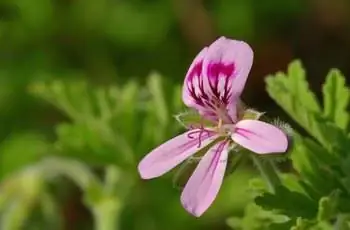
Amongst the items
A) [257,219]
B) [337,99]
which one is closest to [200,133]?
[257,219]

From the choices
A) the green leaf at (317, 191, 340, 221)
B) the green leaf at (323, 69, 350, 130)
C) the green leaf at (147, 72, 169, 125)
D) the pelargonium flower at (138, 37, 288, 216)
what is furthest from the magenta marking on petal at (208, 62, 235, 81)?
the green leaf at (147, 72, 169, 125)

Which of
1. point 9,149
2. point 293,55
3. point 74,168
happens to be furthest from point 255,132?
point 293,55

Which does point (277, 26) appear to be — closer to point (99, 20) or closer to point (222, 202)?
point (99, 20)

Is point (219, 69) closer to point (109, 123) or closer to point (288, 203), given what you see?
point (288, 203)

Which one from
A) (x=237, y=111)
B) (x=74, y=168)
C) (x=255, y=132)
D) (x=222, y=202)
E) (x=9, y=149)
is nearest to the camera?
(x=255, y=132)

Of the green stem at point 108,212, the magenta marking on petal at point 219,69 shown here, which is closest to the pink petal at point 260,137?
the magenta marking on petal at point 219,69

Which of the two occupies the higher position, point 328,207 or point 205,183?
point 205,183

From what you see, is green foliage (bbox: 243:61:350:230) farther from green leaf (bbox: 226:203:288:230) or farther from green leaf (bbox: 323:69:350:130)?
green leaf (bbox: 226:203:288:230)
